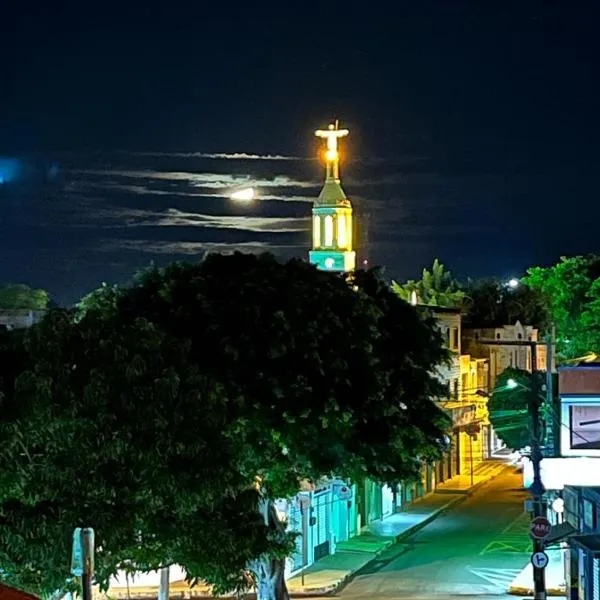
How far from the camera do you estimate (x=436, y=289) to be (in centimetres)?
8975

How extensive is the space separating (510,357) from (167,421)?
5908 cm

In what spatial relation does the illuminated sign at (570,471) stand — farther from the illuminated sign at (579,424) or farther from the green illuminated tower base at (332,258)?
the green illuminated tower base at (332,258)

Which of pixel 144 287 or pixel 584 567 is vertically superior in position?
pixel 144 287

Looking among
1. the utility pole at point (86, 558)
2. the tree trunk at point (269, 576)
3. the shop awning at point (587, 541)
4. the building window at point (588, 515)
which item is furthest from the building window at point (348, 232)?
the utility pole at point (86, 558)

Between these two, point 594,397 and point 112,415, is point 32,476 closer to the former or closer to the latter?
point 112,415

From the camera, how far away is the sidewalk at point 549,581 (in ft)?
105

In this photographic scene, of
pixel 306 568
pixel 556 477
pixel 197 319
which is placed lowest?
pixel 306 568

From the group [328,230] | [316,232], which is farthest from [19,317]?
[328,230]

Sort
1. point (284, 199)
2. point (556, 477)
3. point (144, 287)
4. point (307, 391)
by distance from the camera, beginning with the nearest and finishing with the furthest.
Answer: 1. point (307, 391)
2. point (144, 287)
3. point (556, 477)
4. point (284, 199)

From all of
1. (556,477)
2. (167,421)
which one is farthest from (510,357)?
(167,421)

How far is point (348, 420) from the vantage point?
2230 centimetres

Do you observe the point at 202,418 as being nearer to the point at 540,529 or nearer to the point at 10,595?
the point at 10,595

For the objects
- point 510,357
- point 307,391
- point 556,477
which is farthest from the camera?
point 510,357

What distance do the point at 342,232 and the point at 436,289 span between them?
2039 centimetres
